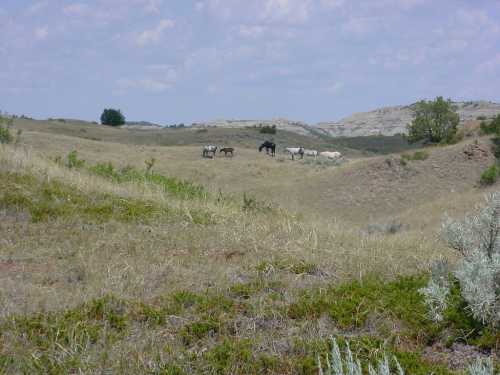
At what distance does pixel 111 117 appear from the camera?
263 ft

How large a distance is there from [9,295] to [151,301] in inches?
46.8

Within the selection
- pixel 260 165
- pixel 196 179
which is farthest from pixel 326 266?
pixel 260 165

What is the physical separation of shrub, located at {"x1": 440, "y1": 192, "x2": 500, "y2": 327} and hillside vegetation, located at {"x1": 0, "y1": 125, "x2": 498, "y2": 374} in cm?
16

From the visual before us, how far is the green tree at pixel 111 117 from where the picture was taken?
3145 inches

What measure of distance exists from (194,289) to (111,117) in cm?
7707

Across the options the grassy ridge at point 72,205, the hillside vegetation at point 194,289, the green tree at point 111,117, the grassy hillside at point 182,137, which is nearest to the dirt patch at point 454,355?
the hillside vegetation at point 194,289

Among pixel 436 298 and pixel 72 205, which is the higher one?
pixel 72 205

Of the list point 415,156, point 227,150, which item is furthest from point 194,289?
point 227,150

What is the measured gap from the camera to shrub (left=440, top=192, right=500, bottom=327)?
4.52m

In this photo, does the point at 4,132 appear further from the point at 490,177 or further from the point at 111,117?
the point at 111,117

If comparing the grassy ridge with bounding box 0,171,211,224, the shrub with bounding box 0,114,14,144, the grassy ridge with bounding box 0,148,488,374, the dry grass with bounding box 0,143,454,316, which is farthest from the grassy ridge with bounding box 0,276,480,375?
the shrub with bounding box 0,114,14,144

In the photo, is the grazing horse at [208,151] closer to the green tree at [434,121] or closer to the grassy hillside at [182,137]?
the grassy hillside at [182,137]

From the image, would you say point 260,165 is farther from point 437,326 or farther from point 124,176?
point 437,326

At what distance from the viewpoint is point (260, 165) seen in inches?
1361
